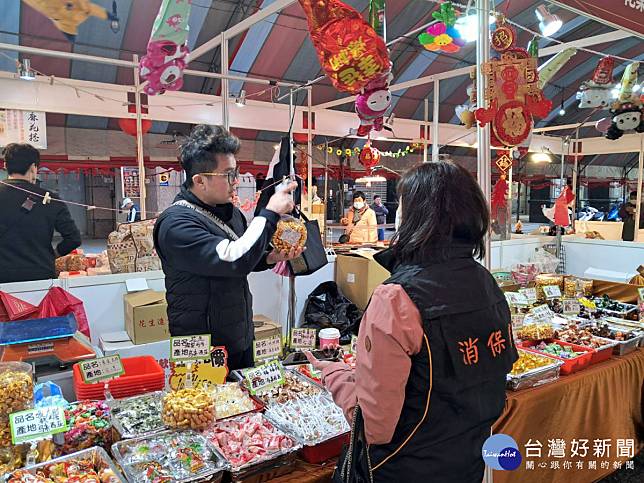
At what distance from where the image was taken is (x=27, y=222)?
8.28 ft

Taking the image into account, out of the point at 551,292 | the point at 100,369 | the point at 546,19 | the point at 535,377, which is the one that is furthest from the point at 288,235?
the point at 551,292

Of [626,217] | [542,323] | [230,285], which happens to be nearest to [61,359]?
[230,285]

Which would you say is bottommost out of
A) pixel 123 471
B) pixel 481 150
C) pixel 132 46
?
pixel 123 471

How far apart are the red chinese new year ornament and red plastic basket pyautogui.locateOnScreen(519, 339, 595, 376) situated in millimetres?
1504

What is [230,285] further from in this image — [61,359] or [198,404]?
[61,359]

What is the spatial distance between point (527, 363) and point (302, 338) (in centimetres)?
100

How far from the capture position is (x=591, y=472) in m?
2.23

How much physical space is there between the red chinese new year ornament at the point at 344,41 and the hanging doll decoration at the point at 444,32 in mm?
1015

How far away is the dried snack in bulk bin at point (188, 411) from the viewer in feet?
4.50

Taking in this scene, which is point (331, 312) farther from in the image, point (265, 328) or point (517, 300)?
point (517, 300)

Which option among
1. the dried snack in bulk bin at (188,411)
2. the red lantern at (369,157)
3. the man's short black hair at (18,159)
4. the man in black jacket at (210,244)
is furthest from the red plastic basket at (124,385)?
the red lantern at (369,157)

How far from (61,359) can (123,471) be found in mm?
899

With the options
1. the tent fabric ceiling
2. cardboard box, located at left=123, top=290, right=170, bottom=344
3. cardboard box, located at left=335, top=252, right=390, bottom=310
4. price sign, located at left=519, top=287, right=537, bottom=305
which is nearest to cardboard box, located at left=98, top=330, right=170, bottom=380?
cardboard box, located at left=123, top=290, right=170, bottom=344

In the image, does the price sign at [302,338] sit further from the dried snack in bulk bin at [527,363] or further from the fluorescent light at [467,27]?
the fluorescent light at [467,27]
